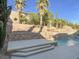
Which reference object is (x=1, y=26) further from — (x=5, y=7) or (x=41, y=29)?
(x=41, y=29)

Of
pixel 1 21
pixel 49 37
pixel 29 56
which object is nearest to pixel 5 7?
pixel 1 21

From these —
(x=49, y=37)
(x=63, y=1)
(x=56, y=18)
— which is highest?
(x=63, y=1)

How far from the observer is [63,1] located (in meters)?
30.6

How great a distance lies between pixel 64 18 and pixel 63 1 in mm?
16274

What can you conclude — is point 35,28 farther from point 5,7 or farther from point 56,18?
point 5,7

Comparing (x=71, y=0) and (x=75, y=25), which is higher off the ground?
(x=71, y=0)

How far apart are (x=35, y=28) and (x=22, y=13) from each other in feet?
13.8

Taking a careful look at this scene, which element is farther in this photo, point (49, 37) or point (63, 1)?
point (63, 1)

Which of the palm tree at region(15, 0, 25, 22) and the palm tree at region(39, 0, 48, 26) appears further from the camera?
the palm tree at region(15, 0, 25, 22)

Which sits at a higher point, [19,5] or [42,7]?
[19,5]

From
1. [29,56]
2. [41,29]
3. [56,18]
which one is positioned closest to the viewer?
[29,56]

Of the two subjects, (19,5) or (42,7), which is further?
(19,5)

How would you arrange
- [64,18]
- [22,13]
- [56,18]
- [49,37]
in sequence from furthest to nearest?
1. [64,18]
2. [56,18]
3. [22,13]
4. [49,37]

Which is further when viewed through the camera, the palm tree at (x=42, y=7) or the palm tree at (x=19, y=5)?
the palm tree at (x=19, y=5)
